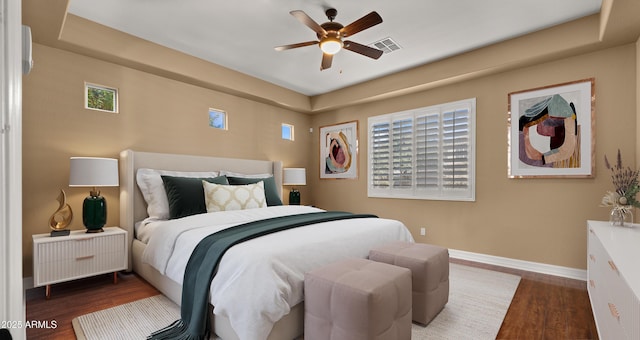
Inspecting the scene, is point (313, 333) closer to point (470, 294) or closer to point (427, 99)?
point (470, 294)

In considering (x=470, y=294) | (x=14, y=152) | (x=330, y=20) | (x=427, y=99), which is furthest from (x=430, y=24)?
(x=14, y=152)

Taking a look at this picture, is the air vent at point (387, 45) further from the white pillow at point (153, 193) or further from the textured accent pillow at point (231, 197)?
the white pillow at point (153, 193)

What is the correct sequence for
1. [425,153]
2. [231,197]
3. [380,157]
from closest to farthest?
[231,197] → [425,153] → [380,157]

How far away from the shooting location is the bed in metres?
1.70

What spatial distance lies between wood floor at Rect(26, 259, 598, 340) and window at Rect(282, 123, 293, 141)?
10.9 ft

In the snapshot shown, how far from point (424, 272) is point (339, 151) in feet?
11.7

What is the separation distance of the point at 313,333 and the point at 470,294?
181 centimetres

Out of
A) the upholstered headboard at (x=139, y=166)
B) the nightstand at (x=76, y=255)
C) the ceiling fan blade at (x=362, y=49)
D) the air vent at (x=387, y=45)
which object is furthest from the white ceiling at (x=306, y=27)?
the nightstand at (x=76, y=255)

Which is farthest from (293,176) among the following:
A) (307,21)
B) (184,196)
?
(307,21)

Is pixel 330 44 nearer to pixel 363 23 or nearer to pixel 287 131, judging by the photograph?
pixel 363 23

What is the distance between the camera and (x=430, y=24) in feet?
9.95

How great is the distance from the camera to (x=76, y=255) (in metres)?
2.70

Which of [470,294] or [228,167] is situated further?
[228,167]

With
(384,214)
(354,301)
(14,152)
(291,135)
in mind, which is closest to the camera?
(14,152)
